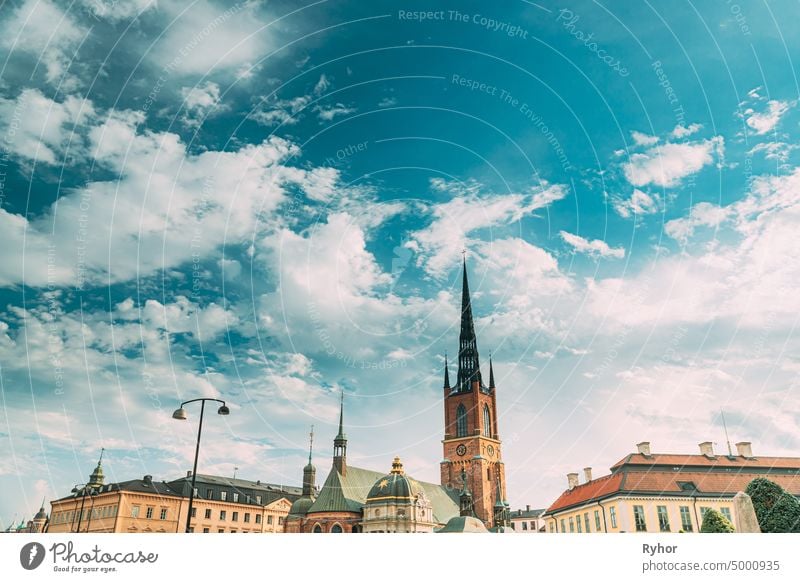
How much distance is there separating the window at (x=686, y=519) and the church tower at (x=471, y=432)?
146ft

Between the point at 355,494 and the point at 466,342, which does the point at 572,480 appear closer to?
the point at 355,494

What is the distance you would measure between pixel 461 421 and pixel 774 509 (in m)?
64.6

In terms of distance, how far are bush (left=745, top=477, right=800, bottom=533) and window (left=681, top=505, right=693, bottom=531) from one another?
14852mm

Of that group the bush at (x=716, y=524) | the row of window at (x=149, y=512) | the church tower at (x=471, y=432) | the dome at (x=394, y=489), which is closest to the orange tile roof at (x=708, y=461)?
the bush at (x=716, y=524)

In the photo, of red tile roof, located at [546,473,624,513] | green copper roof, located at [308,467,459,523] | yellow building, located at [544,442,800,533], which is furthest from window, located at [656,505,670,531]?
green copper roof, located at [308,467,459,523]

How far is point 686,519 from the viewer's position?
4731 centimetres

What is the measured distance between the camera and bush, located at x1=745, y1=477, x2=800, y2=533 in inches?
1252
